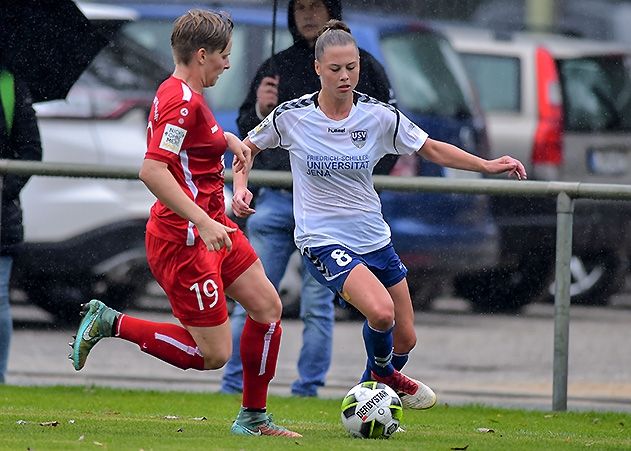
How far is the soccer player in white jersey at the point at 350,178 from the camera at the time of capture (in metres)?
8.00

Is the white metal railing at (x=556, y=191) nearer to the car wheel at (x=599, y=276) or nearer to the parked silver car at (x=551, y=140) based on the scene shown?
the parked silver car at (x=551, y=140)

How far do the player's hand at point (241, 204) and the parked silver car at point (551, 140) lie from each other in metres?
2.56

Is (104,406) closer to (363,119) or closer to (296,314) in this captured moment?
(363,119)

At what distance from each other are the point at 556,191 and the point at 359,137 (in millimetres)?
1687

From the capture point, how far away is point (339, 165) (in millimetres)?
8109

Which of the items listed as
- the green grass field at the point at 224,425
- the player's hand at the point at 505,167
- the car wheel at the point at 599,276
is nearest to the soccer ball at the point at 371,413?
the green grass field at the point at 224,425

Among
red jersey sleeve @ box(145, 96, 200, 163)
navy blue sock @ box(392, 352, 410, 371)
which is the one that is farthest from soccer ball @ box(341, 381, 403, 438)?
red jersey sleeve @ box(145, 96, 200, 163)

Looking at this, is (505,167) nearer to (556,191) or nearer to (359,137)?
(359,137)

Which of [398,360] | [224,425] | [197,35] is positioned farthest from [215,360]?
[197,35]

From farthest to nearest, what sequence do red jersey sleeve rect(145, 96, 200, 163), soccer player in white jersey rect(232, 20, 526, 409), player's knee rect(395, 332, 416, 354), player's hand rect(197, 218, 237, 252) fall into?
player's knee rect(395, 332, 416, 354) → soccer player in white jersey rect(232, 20, 526, 409) → red jersey sleeve rect(145, 96, 200, 163) → player's hand rect(197, 218, 237, 252)

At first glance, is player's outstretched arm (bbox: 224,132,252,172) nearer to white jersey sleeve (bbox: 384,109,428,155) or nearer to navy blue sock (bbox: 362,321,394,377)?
white jersey sleeve (bbox: 384,109,428,155)

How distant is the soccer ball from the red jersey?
96 cm

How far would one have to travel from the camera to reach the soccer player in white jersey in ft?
26.2

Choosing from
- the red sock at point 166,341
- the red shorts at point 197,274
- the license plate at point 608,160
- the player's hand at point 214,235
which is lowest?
the red sock at point 166,341
